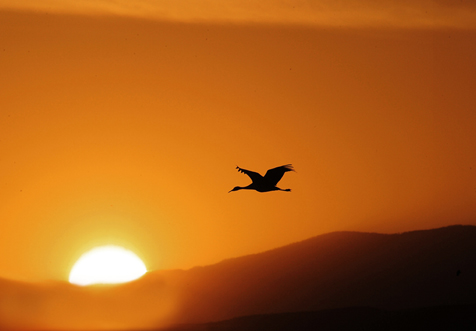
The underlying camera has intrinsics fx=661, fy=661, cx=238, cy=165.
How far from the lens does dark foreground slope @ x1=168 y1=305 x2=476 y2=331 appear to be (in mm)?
88125

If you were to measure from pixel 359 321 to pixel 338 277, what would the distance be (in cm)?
3602

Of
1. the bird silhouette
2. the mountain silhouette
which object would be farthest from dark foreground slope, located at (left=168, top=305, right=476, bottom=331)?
the bird silhouette

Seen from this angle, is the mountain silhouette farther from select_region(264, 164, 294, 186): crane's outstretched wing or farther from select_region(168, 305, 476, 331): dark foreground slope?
select_region(264, 164, 294, 186): crane's outstretched wing

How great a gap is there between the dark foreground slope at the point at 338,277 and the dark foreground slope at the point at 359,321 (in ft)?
9.21

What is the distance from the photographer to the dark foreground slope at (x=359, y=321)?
289 feet

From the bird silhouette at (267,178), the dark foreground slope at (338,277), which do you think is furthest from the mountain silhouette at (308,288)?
the bird silhouette at (267,178)

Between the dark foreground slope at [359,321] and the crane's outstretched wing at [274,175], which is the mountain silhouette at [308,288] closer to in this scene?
the dark foreground slope at [359,321]

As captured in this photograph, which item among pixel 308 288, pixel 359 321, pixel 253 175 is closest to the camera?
pixel 253 175

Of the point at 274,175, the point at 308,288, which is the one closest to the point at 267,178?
the point at 274,175

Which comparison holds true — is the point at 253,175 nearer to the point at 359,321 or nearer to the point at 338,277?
the point at 359,321

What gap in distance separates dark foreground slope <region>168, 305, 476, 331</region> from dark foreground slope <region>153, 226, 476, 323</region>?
9.21 feet

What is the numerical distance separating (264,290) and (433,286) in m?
40.7

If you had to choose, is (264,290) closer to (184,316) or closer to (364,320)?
(184,316)

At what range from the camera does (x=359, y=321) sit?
323 ft
